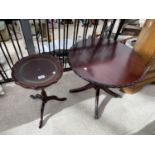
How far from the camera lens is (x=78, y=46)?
1542 mm

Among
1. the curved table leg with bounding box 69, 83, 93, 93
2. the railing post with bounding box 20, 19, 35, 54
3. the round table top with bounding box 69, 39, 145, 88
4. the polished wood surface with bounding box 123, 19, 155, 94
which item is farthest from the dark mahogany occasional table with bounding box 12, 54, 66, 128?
the polished wood surface with bounding box 123, 19, 155, 94

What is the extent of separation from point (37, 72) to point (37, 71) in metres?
0.01

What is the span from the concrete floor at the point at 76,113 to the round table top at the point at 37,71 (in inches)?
21.7

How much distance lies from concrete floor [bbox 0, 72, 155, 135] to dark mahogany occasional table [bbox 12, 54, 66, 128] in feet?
1.68

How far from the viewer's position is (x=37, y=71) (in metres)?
1.33

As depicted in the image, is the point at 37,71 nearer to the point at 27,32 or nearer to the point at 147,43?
the point at 27,32

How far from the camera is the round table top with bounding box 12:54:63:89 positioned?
4.06 feet

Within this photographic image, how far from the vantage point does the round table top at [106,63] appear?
1265 mm

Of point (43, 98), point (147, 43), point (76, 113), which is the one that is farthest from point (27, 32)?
point (147, 43)

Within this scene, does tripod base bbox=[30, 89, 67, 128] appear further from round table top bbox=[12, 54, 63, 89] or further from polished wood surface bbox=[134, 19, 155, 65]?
polished wood surface bbox=[134, 19, 155, 65]
